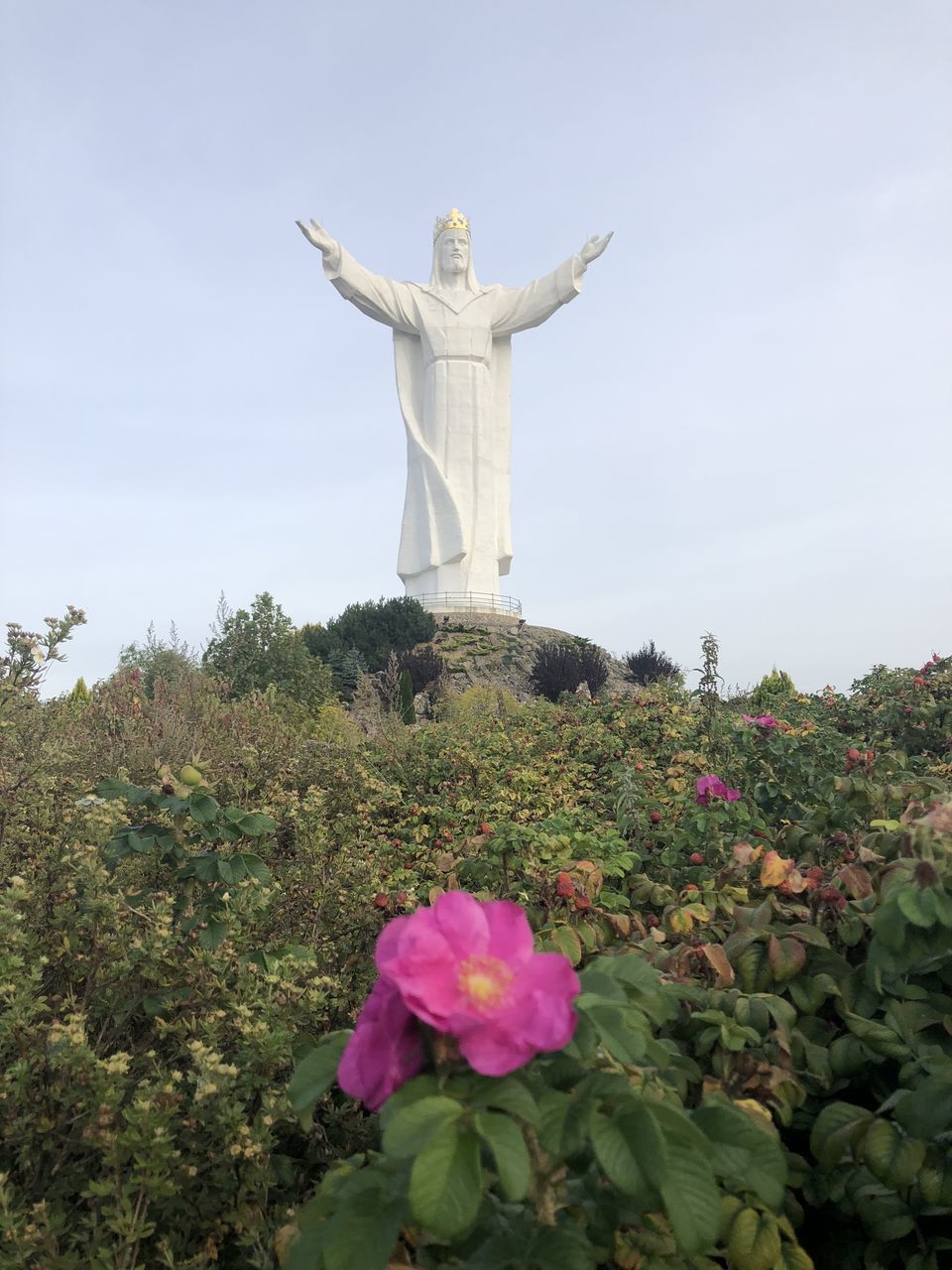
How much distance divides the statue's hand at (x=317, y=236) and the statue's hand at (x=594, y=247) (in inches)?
216

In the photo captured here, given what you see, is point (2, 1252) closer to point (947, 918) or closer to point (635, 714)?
point (947, 918)

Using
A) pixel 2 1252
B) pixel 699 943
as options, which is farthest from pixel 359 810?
pixel 2 1252

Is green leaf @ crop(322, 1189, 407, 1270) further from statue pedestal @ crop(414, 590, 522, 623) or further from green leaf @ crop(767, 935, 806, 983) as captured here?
statue pedestal @ crop(414, 590, 522, 623)

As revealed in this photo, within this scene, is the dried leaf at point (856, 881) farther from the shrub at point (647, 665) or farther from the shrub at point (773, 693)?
the shrub at point (647, 665)

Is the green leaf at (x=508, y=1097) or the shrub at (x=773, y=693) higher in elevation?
the shrub at (x=773, y=693)

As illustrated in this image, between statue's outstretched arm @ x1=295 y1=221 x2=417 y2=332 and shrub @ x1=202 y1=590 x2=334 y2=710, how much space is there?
9354 mm

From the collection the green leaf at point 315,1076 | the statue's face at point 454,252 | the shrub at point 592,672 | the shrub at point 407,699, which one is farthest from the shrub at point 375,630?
the green leaf at point 315,1076

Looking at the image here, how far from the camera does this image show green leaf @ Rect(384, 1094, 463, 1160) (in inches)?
29.8

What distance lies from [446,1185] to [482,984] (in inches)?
6.2

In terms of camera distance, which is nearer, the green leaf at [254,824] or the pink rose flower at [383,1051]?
the pink rose flower at [383,1051]

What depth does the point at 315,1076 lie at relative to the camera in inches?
38.8

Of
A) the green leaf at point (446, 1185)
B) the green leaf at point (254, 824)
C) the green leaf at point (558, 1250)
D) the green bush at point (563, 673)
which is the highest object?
the green bush at point (563, 673)

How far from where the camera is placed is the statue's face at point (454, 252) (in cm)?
2092

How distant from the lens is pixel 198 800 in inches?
81.2
